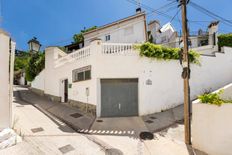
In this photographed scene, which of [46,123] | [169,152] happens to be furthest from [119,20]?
[169,152]

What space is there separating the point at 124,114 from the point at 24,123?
5.24 m

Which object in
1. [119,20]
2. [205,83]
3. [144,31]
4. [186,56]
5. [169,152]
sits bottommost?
[169,152]

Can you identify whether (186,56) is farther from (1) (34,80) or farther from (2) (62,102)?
(1) (34,80)

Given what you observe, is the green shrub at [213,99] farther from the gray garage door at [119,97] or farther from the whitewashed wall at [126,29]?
the whitewashed wall at [126,29]

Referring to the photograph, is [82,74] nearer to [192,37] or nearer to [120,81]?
[120,81]

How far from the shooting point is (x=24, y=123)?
7.87 meters

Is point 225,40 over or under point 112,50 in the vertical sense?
over

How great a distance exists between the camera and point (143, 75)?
10141 mm

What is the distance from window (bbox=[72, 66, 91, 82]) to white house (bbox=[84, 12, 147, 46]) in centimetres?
729

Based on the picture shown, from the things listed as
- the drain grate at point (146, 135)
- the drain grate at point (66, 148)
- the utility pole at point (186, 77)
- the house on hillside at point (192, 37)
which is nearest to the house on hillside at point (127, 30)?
the house on hillside at point (192, 37)

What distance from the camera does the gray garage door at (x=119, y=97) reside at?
984 centimetres

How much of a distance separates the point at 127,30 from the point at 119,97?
915 centimetres

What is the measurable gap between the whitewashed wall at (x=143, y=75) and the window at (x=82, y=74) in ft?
0.88

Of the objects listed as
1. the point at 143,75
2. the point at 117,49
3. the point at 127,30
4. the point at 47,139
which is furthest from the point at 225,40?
the point at 47,139
